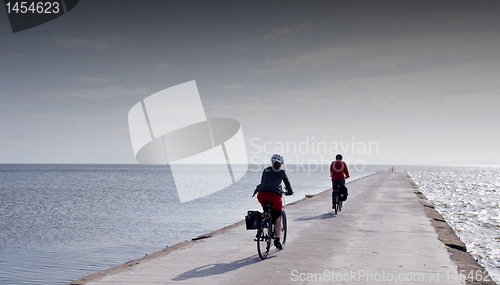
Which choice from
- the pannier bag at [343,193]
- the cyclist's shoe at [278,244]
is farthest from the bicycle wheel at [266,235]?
the pannier bag at [343,193]

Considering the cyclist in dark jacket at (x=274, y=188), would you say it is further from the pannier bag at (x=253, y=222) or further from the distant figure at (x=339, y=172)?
the distant figure at (x=339, y=172)

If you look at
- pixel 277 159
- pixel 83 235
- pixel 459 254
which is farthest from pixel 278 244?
pixel 83 235

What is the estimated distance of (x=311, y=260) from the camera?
24.2 ft

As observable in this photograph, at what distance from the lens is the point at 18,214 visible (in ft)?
85.6

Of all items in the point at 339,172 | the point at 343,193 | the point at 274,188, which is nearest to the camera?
the point at 274,188

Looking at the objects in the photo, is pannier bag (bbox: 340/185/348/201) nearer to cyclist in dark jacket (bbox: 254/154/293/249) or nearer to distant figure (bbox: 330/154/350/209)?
distant figure (bbox: 330/154/350/209)

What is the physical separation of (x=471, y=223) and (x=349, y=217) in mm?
7120

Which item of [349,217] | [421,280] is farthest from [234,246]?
[349,217]

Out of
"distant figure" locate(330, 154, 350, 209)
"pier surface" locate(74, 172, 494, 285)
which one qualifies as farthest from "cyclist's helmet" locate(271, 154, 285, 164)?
"distant figure" locate(330, 154, 350, 209)

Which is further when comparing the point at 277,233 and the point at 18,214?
the point at 18,214

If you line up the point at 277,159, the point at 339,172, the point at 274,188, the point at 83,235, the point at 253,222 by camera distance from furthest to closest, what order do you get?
1. the point at 83,235
2. the point at 339,172
3. the point at 277,159
4. the point at 274,188
5. the point at 253,222

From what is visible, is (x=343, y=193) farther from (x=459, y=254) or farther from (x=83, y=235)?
(x=83, y=235)

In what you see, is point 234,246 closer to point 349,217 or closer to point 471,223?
point 349,217

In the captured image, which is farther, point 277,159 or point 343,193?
point 343,193
